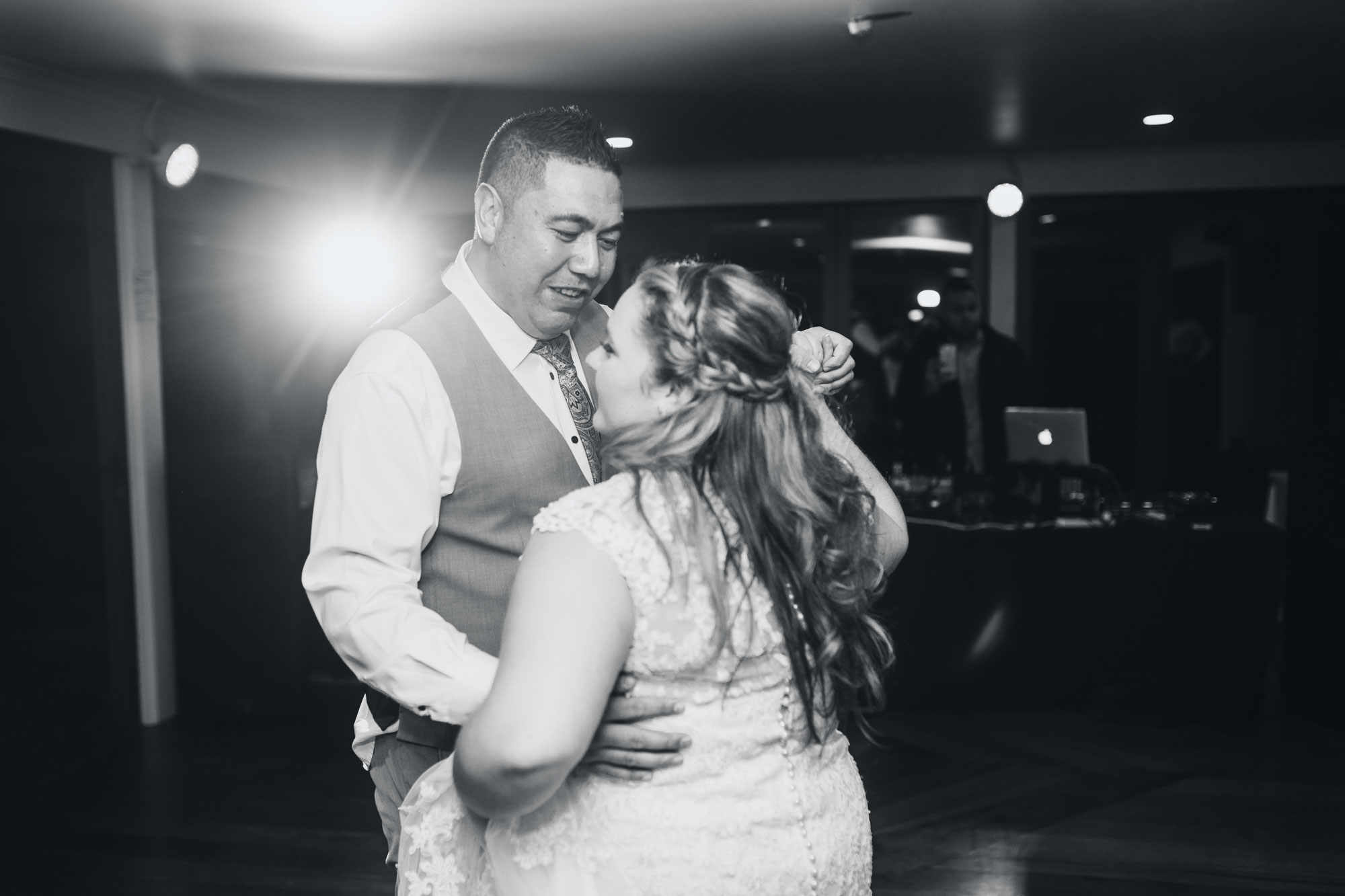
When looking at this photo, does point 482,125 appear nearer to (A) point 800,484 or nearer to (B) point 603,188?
(B) point 603,188

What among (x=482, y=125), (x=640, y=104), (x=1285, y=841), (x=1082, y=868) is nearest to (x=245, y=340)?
(x=482, y=125)

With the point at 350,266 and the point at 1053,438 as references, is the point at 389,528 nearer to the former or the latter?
the point at 1053,438

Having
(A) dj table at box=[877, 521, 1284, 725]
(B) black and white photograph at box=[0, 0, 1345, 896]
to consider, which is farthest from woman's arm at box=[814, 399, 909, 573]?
(A) dj table at box=[877, 521, 1284, 725]

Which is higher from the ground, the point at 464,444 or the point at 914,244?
the point at 914,244

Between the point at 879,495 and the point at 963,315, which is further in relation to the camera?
the point at 963,315

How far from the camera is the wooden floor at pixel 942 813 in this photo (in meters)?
3.16

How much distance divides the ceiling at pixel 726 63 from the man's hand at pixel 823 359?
237 cm

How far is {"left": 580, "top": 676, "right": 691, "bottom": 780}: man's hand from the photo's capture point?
1.12 meters

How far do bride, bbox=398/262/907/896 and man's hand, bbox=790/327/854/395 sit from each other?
24cm

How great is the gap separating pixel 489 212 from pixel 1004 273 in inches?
224

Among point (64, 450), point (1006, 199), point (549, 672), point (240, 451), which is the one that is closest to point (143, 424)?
point (64, 450)

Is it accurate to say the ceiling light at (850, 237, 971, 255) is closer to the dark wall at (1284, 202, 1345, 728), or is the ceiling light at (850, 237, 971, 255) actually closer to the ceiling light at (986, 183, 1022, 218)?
the ceiling light at (986, 183, 1022, 218)

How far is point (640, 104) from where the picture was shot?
16.7 ft

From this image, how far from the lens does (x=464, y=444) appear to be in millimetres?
1517
